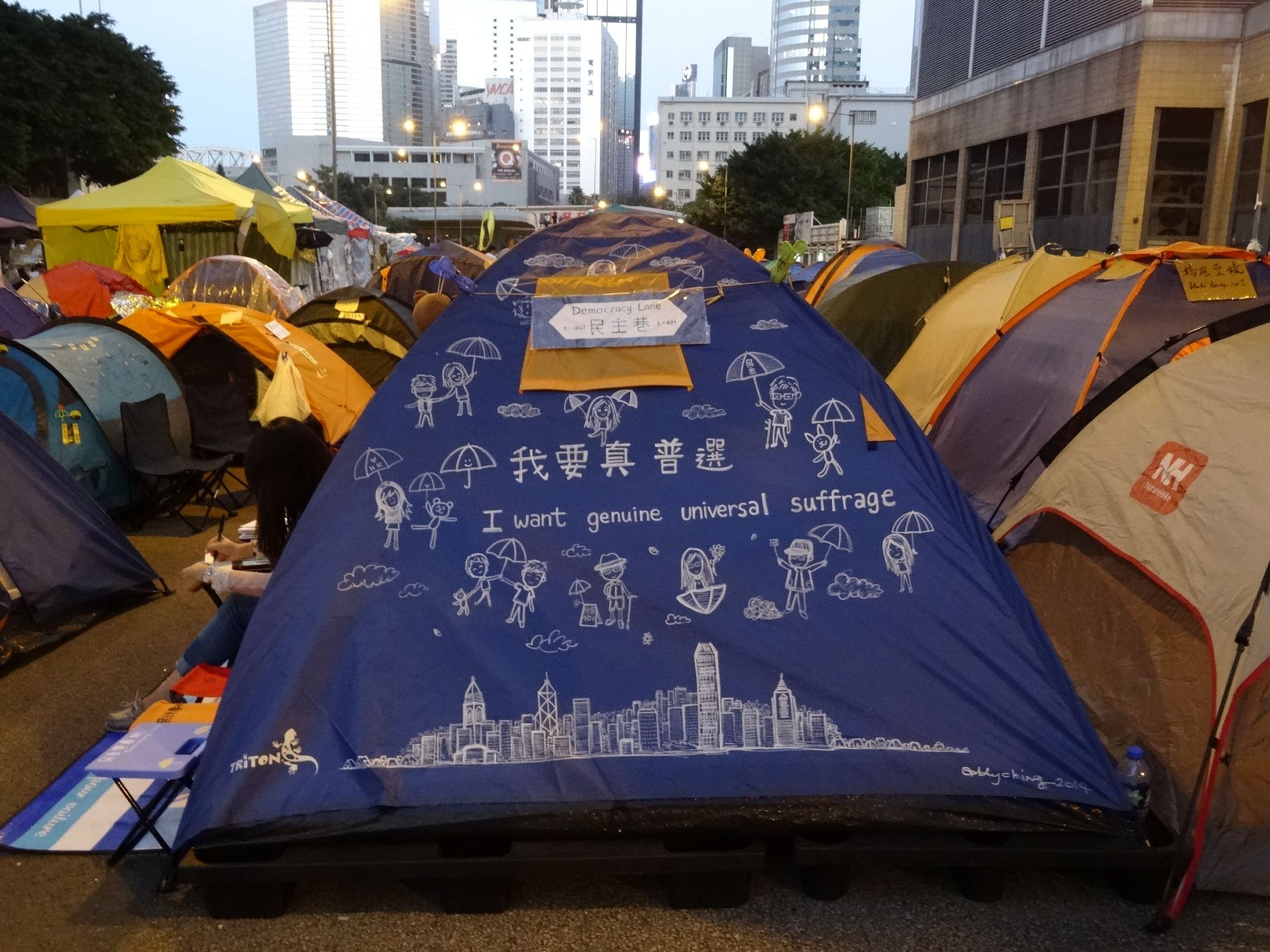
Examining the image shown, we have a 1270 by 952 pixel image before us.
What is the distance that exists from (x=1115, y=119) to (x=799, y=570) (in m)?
23.7

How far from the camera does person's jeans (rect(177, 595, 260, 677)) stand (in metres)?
4.30

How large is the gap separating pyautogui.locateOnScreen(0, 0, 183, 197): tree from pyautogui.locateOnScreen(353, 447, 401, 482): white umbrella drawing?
35247mm

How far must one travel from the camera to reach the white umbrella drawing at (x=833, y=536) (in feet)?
11.0

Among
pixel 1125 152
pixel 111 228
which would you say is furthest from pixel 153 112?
pixel 1125 152

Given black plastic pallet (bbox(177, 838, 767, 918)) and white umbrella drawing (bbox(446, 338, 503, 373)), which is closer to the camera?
black plastic pallet (bbox(177, 838, 767, 918))

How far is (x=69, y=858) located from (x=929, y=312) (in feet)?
23.1

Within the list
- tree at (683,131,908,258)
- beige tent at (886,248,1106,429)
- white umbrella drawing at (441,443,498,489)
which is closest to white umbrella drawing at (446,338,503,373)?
white umbrella drawing at (441,443,498,489)

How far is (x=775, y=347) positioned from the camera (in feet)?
11.9

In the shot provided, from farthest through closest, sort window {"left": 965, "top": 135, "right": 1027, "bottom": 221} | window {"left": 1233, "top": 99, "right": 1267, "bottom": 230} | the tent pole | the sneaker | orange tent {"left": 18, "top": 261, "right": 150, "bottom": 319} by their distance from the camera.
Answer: window {"left": 965, "top": 135, "right": 1027, "bottom": 221}, window {"left": 1233, "top": 99, "right": 1267, "bottom": 230}, orange tent {"left": 18, "top": 261, "right": 150, "bottom": 319}, the sneaker, the tent pole

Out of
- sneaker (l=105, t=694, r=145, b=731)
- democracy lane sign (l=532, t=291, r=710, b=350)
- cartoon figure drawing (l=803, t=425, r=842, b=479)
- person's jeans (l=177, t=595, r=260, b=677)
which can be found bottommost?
sneaker (l=105, t=694, r=145, b=731)

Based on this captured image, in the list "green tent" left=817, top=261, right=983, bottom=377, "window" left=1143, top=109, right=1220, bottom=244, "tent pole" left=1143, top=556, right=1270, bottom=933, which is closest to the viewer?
"tent pole" left=1143, top=556, right=1270, bottom=933

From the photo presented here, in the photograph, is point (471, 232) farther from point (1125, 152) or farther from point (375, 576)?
point (375, 576)

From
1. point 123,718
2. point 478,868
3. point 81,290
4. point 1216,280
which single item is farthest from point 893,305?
point 81,290

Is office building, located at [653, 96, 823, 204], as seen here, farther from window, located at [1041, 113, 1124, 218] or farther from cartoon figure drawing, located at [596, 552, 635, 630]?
cartoon figure drawing, located at [596, 552, 635, 630]
